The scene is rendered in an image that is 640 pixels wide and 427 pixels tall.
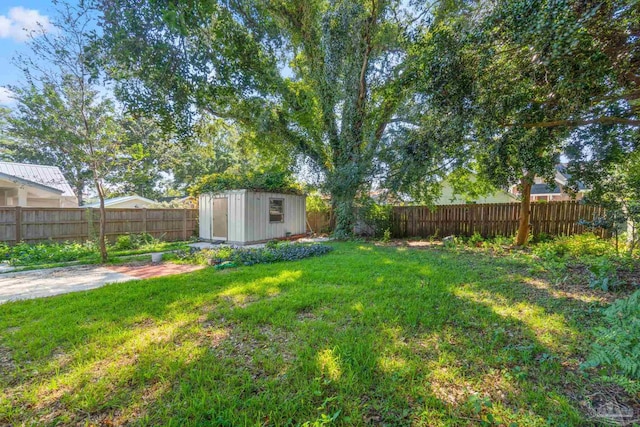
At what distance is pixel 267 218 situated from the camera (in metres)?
9.94

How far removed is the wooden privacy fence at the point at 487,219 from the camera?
26.4 ft

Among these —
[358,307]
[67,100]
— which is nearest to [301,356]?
[358,307]

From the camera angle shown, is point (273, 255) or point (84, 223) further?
point (84, 223)

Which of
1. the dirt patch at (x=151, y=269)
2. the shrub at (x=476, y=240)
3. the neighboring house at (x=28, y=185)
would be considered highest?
the neighboring house at (x=28, y=185)

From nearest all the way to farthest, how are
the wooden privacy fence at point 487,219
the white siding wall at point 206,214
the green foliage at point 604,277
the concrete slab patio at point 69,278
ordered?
the green foliage at point 604,277
the concrete slab patio at point 69,278
the wooden privacy fence at point 487,219
the white siding wall at point 206,214

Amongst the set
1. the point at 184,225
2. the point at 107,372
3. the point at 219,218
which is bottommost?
the point at 107,372

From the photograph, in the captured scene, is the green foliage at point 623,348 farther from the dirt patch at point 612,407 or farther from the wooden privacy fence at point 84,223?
the wooden privacy fence at point 84,223

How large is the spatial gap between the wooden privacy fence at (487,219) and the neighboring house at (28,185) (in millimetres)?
12201

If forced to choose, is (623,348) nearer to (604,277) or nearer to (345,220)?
(604,277)

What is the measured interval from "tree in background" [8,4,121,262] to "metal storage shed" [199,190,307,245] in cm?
379

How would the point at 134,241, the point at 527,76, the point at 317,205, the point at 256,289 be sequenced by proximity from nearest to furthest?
the point at 527,76 < the point at 256,289 < the point at 134,241 < the point at 317,205

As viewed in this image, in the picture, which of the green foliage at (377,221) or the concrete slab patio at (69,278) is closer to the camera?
the concrete slab patio at (69,278)

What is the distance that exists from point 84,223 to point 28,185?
3134mm

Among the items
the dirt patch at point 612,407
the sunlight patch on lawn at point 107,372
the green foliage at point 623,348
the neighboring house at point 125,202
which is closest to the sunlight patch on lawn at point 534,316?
the green foliage at point 623,348
